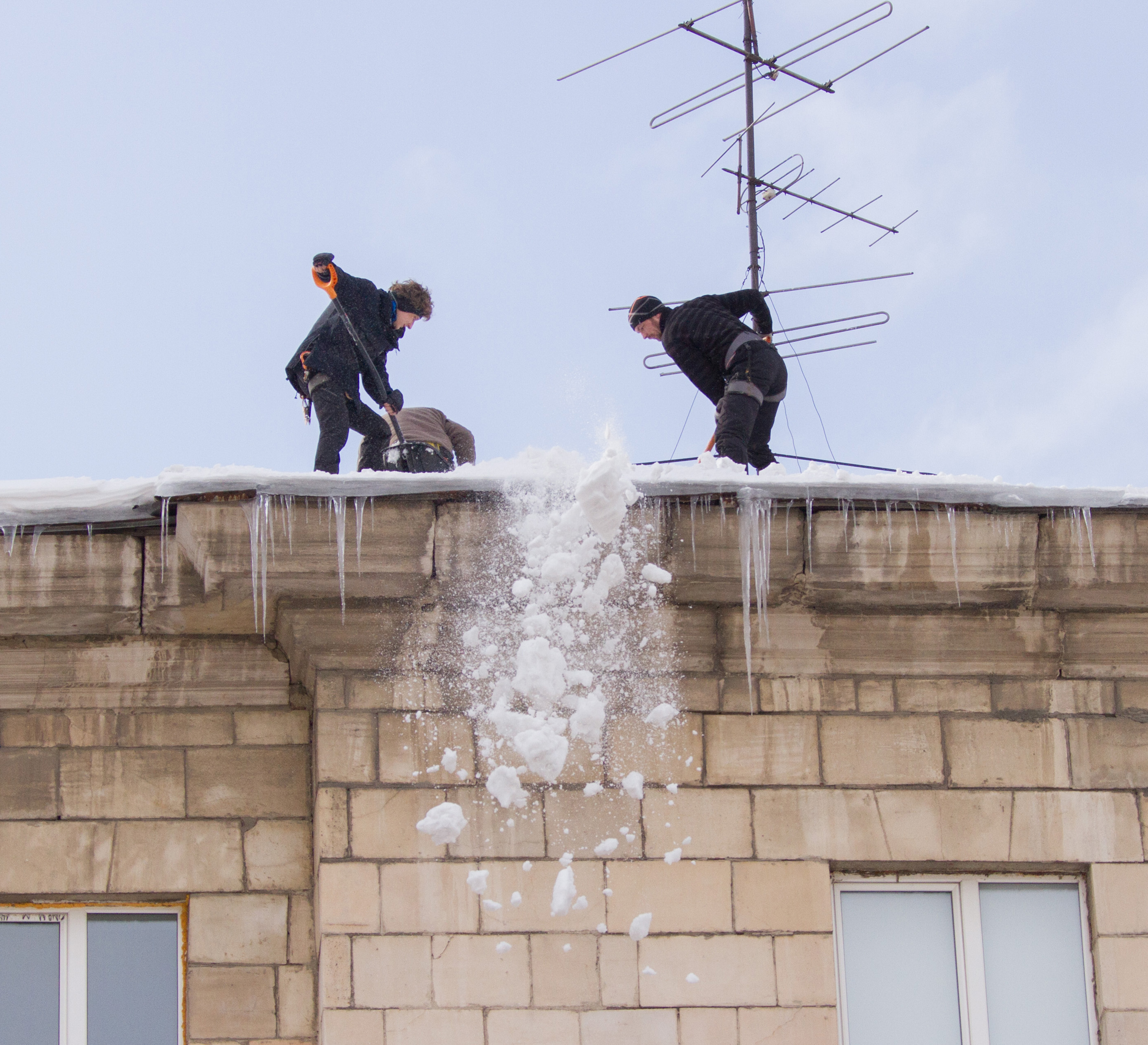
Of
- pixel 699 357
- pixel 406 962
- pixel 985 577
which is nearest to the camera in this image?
pixel 406 962

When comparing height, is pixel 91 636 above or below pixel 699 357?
below

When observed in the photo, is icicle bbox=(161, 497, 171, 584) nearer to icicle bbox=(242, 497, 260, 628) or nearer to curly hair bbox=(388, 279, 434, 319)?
icicle bbox=(242, 497, 260, 628)

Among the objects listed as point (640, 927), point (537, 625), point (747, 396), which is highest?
point (747, 396)

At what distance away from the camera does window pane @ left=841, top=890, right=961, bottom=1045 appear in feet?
17.2

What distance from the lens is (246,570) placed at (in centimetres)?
503

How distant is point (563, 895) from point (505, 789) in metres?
0.39

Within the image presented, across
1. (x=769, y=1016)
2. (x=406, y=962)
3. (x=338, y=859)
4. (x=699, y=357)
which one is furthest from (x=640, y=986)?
(x=699, y=357)

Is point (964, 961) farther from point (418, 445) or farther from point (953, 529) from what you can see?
point (418, 445)

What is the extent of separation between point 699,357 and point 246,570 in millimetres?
2559

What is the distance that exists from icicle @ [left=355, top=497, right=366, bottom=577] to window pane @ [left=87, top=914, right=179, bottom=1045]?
151cm

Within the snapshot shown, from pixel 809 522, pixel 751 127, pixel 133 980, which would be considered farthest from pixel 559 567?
pixel 751 127

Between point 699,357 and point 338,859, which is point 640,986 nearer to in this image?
point 338,859

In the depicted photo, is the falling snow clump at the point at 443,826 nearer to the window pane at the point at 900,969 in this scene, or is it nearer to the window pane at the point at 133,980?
the window pane at the point at 133,980

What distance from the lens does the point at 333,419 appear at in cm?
679
